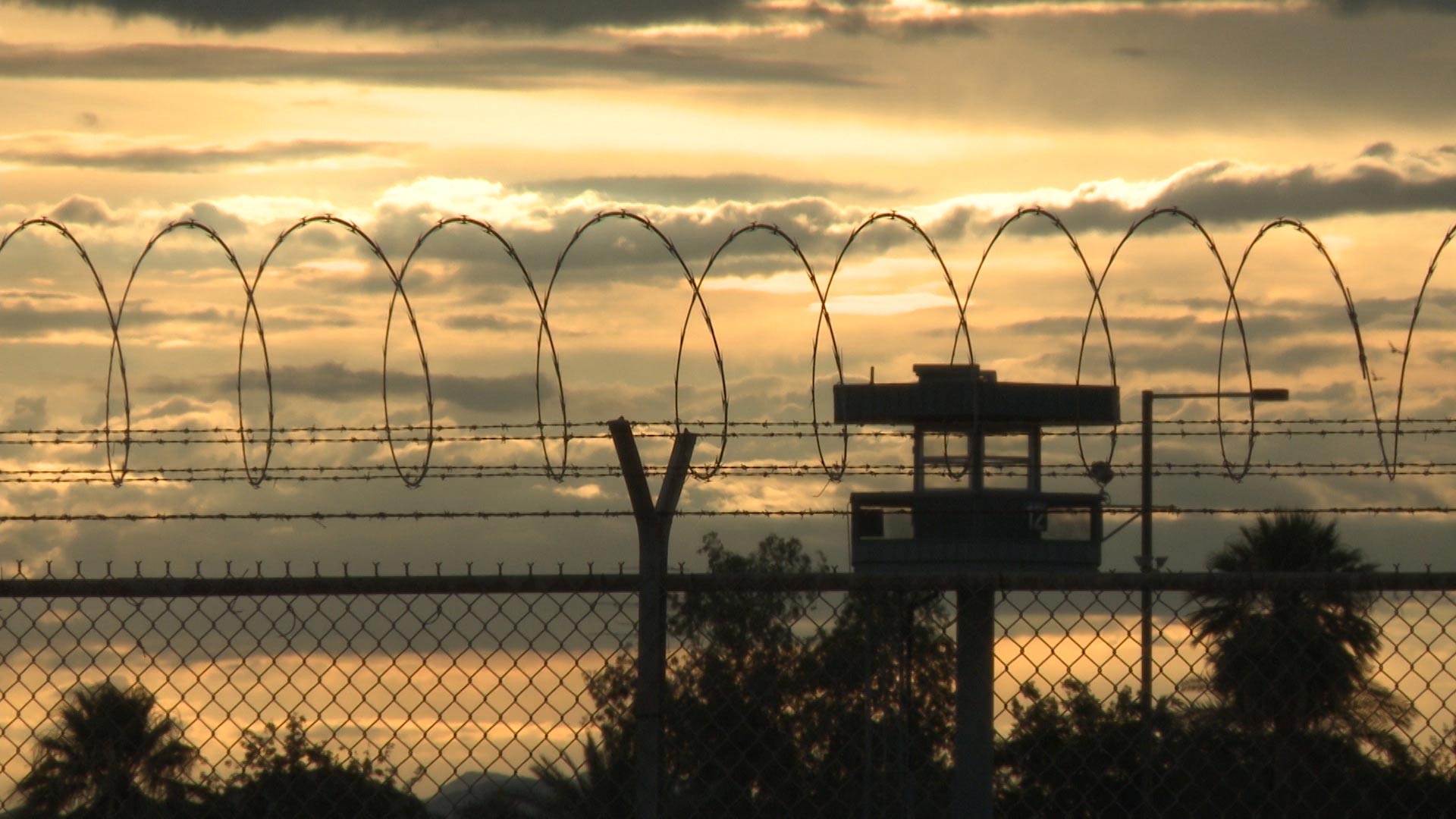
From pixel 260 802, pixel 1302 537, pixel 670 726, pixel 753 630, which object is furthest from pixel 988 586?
pixel 1302 537

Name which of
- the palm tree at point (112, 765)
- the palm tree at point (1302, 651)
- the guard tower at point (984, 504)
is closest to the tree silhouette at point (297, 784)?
the palm tree at point (112, 765)

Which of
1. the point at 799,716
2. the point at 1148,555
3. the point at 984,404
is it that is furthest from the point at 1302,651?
the point at 984,404

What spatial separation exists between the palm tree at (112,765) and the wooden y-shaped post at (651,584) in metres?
1.71

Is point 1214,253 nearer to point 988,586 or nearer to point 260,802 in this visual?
point 988,586

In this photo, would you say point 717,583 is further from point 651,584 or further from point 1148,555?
point 1148,555

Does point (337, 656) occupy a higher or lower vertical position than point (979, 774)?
higher

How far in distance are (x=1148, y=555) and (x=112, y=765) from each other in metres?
29.8

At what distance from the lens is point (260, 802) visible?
37.4ft

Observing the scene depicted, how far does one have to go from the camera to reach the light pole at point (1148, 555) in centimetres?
613

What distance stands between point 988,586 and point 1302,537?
35.0m

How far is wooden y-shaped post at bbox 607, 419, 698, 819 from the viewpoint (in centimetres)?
583

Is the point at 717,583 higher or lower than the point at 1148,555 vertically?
higher

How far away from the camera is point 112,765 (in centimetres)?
684

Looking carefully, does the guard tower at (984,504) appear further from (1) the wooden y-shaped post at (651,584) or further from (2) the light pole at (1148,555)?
(1) the wooden y-shaped post at (651,584)
